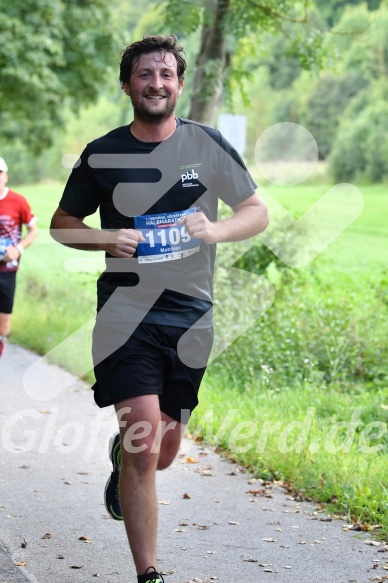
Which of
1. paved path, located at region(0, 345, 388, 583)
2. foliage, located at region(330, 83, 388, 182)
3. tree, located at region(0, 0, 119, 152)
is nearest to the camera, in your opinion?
paved path, located at region(0, 345, 388, 583)

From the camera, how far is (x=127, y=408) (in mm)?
4535

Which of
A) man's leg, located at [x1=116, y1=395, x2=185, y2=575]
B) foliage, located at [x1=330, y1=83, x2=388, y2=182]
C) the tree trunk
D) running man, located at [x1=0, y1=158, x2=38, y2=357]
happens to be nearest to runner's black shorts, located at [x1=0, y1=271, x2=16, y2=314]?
running man, located at [x1=0, y1=158, x2=38, y2=357]

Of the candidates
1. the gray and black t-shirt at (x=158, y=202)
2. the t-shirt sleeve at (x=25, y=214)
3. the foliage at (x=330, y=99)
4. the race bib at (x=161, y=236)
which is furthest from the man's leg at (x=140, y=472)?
the foliage at (x=330, y=99)

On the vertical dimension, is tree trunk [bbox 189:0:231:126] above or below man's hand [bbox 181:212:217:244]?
above

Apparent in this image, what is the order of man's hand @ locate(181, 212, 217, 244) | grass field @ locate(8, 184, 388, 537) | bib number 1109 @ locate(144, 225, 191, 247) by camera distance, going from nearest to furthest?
man's hand @ locate(181, 212, 217, 244) → bib number 1109 @ locate(144, 225, 191, 247) → grass field @ locate(8, 184, 388, 537)

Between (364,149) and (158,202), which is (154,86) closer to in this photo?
(158,202)

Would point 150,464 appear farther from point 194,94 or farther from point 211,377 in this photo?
point 194,94

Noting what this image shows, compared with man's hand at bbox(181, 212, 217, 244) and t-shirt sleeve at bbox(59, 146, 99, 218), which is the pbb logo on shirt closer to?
man's hand at bbox(181, 212, 217, 244)

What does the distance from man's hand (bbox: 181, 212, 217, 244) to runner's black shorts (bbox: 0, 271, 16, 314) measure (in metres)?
6.08

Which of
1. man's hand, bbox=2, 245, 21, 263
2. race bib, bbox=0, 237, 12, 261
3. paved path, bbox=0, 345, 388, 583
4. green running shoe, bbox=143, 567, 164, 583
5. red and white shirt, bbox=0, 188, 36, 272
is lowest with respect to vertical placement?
paved path, bbox=0, 345, 388, 583

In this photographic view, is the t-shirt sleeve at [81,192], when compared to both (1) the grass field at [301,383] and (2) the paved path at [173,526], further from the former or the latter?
(1) the grass field at [301,383]

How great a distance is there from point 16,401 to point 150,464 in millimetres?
4949

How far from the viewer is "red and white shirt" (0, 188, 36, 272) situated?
1015 cm

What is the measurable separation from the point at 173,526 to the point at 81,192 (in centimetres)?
204
